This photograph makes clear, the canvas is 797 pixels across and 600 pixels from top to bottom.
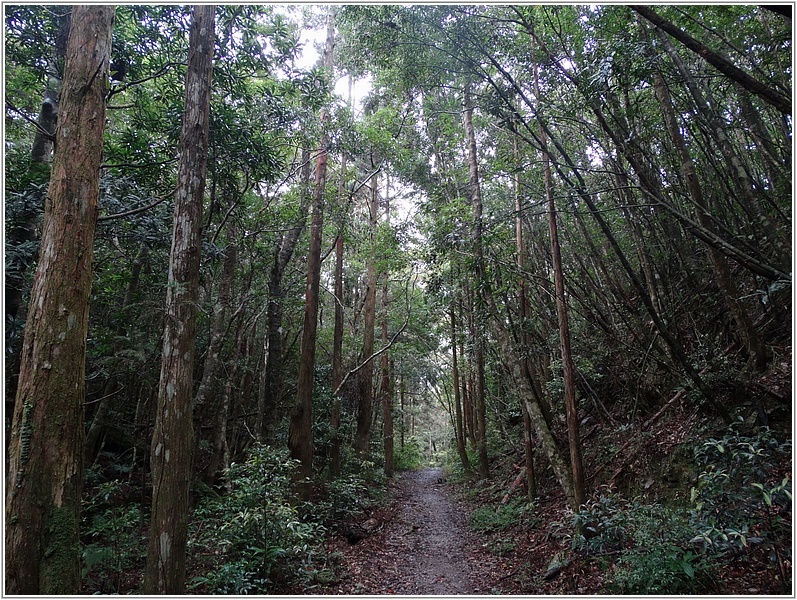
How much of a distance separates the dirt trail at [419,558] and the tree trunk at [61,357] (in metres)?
4.15

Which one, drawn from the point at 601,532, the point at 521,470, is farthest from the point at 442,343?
the point at 601,532

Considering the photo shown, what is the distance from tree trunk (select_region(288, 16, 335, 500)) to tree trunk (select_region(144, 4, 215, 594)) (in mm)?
4227

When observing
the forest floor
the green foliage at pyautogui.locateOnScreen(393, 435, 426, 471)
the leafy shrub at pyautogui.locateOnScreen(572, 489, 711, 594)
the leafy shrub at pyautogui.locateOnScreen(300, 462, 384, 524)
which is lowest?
the green foliage at pyautogui.locateOnScreen(393, 435, 426, 471)

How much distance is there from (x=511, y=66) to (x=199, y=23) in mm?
5304

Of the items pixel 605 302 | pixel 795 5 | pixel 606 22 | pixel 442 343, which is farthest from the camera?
pixel 442 343

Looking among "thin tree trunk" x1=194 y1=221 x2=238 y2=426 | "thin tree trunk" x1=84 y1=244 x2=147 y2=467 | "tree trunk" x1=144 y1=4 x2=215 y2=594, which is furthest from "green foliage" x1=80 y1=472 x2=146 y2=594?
"thin tree trunk" x1=194 y1=221 x2=238 y2=426

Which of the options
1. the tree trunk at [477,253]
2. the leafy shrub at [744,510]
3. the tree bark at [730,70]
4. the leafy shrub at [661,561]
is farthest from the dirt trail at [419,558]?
the tree bark at [730,70]

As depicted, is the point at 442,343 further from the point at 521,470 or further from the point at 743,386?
the point at 743,386

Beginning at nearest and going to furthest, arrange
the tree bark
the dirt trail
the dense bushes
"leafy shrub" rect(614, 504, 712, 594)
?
the tree bark < the dense bushes < "leafy shrub" rect(614, 504, 712, 594) < the dirt trail

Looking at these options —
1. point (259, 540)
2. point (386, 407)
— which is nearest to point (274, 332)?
point (259, 540)

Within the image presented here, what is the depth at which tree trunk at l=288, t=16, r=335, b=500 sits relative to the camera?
28.9 feet

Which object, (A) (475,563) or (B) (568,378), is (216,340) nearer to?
(A) (475,563)

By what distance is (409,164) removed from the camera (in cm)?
1259

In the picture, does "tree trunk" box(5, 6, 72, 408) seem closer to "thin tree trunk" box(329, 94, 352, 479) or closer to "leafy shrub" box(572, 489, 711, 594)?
A: "thin tree trunk" box(329, 94, 352, 479)
